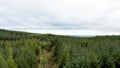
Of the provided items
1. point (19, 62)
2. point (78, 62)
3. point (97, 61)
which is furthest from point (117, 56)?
point (19, 62)

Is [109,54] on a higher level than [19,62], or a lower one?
higher

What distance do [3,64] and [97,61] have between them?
14.8 meters

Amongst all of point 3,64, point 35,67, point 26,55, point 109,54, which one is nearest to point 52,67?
point 35,67

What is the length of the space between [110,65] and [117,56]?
1.53 metres

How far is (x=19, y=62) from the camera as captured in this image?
133 feet

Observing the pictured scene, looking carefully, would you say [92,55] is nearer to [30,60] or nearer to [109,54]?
[109,54]

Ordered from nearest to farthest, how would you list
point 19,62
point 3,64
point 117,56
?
point 117,56
point 3,64
point 19,62

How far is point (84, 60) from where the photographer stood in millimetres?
25484

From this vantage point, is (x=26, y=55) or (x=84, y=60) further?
(x=26, y=55)

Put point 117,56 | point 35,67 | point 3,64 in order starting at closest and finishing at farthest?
1. point 117,56
2. point 3,64
3. point 35,67

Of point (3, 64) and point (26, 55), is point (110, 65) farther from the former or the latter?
point (26, 55)

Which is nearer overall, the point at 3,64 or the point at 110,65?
the point at 110,65

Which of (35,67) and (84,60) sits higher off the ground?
(84,60)

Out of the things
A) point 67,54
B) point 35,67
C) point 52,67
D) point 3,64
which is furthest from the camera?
point 52,67
